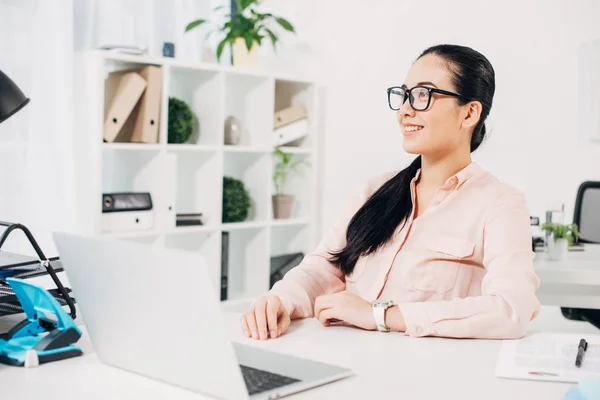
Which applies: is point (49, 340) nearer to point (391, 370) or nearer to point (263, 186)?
point (391, 370)

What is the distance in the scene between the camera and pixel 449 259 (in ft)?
5.85

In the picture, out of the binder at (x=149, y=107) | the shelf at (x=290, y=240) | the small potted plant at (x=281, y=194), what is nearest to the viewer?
the binder at (x=149, y=107)

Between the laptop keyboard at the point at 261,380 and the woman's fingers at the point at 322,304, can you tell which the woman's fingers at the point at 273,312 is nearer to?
the woman's fingers at the point at 322,304

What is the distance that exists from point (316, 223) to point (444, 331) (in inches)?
132

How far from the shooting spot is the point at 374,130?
470 centimetres

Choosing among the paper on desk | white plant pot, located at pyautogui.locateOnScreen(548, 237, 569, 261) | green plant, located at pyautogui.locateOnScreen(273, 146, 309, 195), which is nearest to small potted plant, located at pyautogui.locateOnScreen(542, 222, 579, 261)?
white plant pot, located at pyautogui.locateOnScreen(548, 237, 569, 261)

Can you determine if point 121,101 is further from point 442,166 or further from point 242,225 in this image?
point 442,166

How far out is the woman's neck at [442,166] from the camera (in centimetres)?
187

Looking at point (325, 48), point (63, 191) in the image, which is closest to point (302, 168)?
point (325, 48)

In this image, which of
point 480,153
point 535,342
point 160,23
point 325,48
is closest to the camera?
point 535,342

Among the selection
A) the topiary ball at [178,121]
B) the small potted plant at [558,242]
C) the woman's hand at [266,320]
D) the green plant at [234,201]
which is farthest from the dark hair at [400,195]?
the green plant at [234,201]

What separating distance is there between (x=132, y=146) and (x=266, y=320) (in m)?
2.38

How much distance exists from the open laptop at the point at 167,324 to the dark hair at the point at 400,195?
2.08ft

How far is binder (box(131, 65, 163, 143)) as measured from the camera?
3.73m
